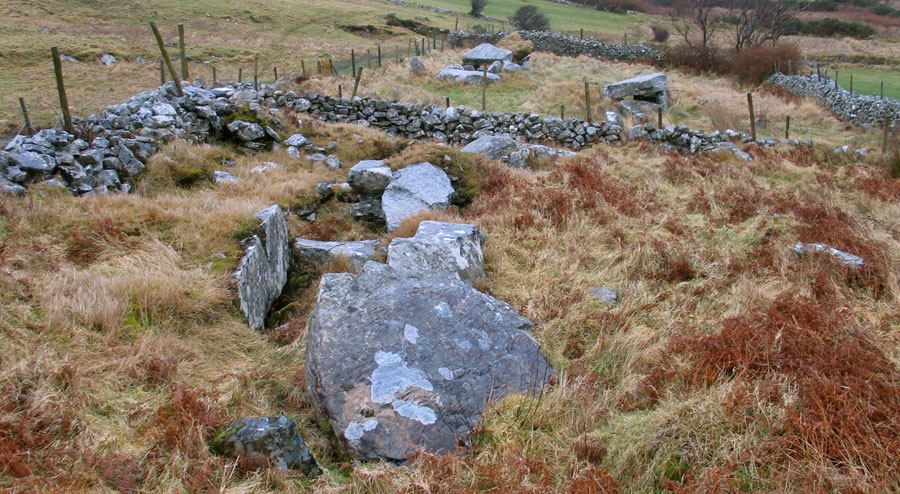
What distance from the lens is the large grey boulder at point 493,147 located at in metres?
12.8

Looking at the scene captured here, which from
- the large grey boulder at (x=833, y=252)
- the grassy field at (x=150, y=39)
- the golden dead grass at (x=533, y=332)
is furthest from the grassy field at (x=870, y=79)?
the large grey boulder at (x=833, y=252)

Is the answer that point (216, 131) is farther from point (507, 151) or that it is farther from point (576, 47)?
point (576, 47)

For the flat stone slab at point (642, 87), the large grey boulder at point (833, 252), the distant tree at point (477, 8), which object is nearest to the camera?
the large grey boulder at point (833, 252)

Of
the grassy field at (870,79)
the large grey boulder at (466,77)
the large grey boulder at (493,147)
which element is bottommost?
the large grey boulder at (493,147)

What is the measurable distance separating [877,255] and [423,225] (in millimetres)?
5420

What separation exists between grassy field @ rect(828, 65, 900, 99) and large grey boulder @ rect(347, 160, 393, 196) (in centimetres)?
2421

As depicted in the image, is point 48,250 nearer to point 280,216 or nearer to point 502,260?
point 280,216

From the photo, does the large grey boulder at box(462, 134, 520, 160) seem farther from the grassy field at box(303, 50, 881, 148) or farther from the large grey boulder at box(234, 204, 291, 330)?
the grassy field at box(303, 50, 881, 148)

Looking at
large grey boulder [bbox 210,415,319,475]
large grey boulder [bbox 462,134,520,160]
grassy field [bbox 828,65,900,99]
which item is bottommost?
large grey boulder [bbox 210,415,319,475]

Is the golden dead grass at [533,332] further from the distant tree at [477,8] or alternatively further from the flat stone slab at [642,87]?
the distant tree at [477,8]

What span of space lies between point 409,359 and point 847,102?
24125 mm

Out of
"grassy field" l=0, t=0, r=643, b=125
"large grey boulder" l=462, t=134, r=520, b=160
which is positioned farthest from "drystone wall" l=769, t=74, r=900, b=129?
"grassy field" l=0, t=0, r=643, b=125

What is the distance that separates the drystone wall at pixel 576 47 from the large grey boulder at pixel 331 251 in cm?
3301

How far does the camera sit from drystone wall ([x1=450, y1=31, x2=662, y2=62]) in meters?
36.2
